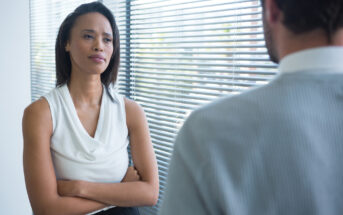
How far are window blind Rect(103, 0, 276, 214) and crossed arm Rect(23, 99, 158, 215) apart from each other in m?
0.49

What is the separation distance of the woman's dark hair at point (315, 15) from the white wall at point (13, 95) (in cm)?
283

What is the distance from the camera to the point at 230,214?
0.50m

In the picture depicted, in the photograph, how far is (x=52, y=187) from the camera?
137 centimetres

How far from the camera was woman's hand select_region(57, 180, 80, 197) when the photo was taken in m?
1.38

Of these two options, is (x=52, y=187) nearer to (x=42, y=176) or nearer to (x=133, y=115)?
(x=42, y=176)

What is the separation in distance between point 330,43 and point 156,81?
1.52 metres

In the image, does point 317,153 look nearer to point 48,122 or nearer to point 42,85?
point 48,122

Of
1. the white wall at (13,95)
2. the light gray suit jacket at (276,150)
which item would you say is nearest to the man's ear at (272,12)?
Answer: the light gray suit jacket at (276,150)

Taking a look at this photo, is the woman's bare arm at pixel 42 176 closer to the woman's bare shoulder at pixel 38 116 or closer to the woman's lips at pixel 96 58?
the woman's bare shoulder at pixel 38 116

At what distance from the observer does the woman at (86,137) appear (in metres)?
1.39

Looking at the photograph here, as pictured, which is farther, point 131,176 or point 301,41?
point 131,176

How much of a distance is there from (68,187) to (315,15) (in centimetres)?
126

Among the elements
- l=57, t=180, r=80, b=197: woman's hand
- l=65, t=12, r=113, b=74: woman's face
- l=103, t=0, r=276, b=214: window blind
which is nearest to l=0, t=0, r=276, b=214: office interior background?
l=103, t=0, r=276, b=214: window blind

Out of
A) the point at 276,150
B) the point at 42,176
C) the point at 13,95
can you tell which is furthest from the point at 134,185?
the point at 13,95
